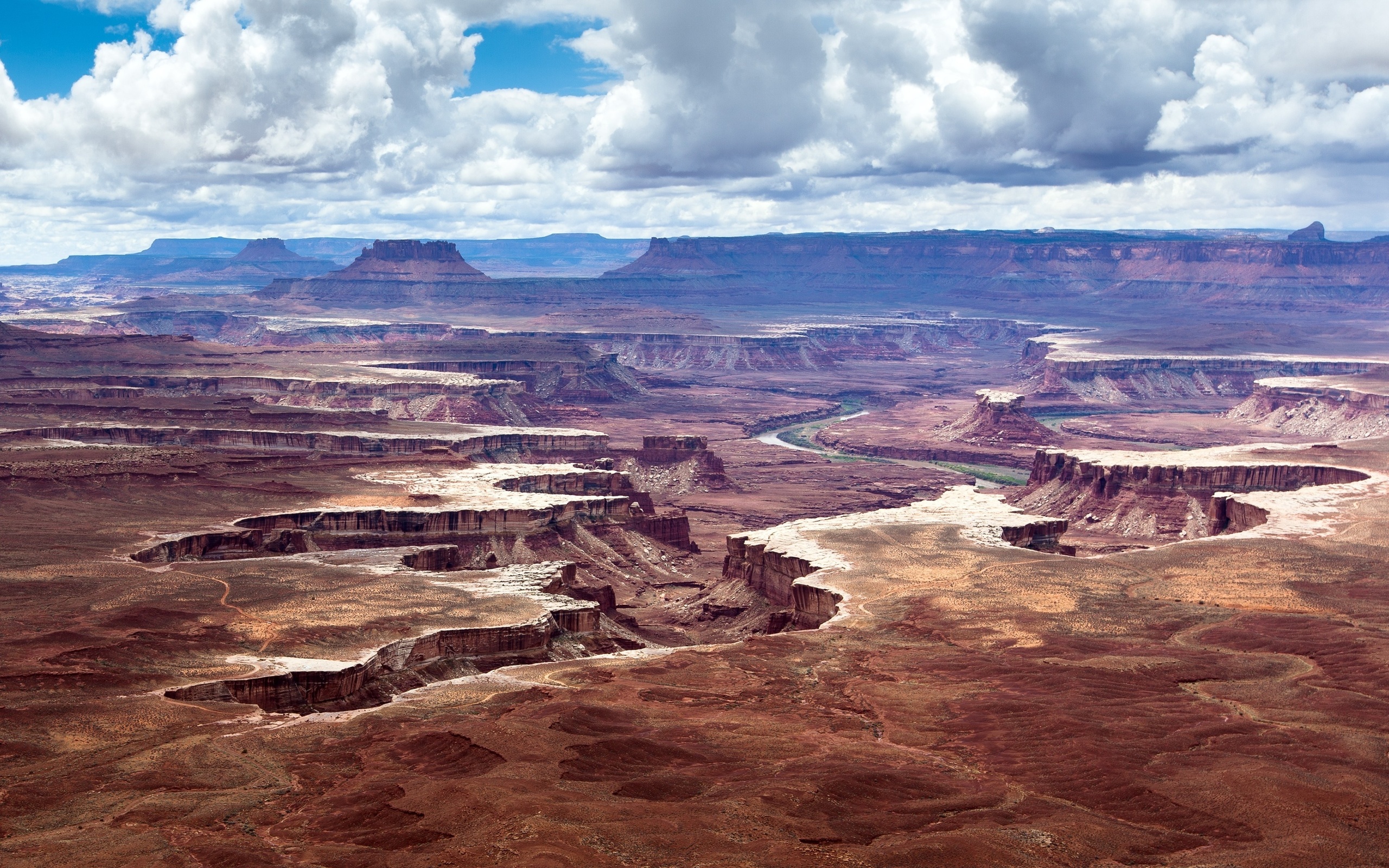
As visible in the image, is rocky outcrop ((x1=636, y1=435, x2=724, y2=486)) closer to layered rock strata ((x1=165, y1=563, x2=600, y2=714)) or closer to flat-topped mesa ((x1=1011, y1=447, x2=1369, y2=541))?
flat-topped mesa ((x1=1011, y1=447, x2=1369, y2=541))

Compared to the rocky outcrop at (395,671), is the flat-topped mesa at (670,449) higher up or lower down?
lower down

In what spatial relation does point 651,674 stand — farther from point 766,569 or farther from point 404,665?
point 766,569

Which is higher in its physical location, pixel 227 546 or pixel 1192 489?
pixel 227 546

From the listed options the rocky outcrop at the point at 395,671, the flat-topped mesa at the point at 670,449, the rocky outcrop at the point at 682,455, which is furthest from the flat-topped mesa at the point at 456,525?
the flat-topped mesa at the point at 670,449

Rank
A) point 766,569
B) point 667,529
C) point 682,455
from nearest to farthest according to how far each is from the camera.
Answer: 1. point 766,569
2. point 667,529
3. point 682,455

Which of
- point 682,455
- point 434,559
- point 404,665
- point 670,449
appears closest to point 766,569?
point 434,559

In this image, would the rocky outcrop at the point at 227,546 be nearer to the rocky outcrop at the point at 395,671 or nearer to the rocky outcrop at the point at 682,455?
the rocky outcrop at the point at 395,671

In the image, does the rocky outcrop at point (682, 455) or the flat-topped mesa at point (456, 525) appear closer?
the flat-topped mesa at point (456, 525)

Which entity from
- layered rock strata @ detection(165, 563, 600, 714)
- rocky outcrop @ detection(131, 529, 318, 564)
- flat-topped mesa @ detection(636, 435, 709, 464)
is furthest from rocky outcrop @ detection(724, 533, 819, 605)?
flat-topped mesa @ detection(636, 435, 709, 464)

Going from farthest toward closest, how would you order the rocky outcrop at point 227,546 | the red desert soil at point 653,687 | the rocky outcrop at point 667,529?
the rocky outcrop at point 667,529 → the rocky outcrop at point 227,546 → the red desert soil at point 653,687

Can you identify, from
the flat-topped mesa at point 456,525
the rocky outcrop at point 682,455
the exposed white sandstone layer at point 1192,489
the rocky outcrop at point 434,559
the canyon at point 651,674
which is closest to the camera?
the canyon at point 651,674
